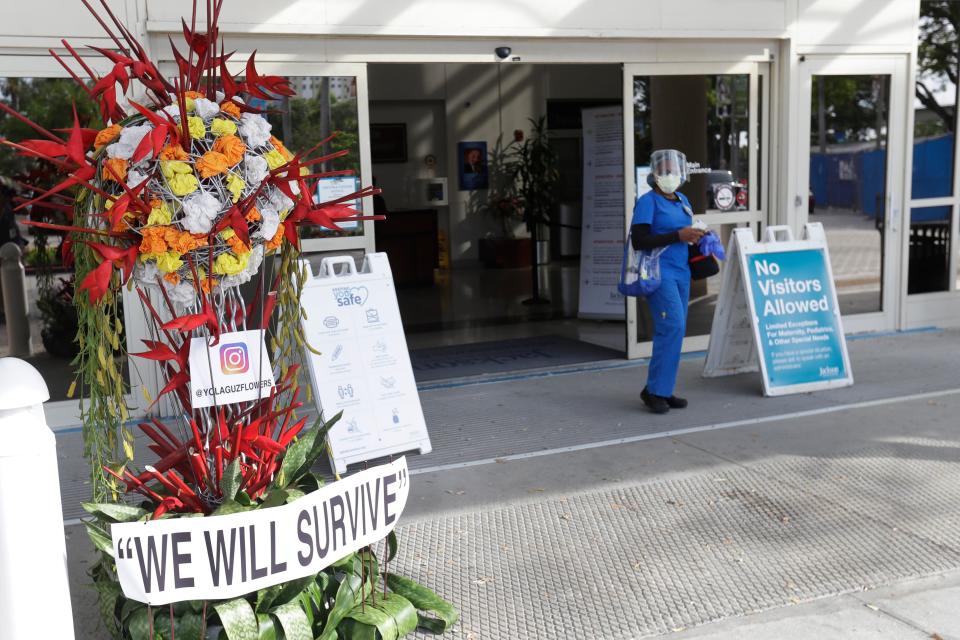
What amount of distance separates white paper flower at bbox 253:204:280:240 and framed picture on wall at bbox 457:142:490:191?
13391 mm

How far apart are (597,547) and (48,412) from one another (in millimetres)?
3830

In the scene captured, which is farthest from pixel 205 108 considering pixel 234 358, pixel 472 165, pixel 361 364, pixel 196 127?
pixel 472 165

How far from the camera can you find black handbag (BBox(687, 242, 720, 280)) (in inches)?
246

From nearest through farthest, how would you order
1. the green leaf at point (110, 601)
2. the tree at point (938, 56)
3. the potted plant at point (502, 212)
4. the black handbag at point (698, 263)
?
the green leaf at point (110, 601) → the black handbag at point (698, 263) → the tree at point (938, 56) → the potted plant at point (502, 212)

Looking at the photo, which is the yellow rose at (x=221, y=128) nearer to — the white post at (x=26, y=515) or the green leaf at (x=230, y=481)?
the white post at (x=26, y=515)

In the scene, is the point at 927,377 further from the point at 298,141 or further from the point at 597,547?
the point at 298,141

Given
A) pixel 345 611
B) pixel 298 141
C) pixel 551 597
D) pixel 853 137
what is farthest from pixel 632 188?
pixel 345 611

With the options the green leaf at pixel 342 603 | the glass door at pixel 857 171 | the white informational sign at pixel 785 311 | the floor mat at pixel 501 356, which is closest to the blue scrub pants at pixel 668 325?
the white informational sign at pixel 785 311

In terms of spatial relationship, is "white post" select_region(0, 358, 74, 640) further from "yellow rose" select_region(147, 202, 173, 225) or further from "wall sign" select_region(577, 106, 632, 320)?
"wall sign" select_region(577, 106, 632, 320)

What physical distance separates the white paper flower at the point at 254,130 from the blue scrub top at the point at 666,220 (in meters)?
3.36

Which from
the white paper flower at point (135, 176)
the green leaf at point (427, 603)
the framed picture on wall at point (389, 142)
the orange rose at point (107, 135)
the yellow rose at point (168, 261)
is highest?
the framed picture on wall at point (389, 142)

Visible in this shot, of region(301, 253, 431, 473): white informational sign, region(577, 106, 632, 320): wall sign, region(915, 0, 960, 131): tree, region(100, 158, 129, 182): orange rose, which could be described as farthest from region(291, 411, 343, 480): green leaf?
region(915, 0, 960, 131): tree

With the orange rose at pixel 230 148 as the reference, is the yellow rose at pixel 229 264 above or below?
below

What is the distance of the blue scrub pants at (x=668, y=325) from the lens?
20.1 ft
